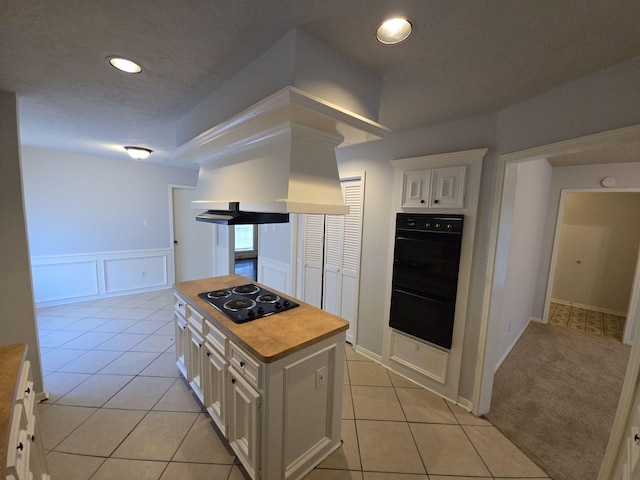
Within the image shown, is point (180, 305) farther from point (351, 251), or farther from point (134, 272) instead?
point (134, 272)

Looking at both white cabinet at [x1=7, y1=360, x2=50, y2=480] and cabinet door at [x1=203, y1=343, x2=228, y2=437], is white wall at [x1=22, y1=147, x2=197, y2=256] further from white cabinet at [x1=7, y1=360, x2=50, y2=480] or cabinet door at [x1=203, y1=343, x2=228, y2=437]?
cabinet door at [x1=203, y1=343, x2=228, y2=437]

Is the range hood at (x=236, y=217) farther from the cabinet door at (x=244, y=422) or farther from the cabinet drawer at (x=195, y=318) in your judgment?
the cabinet door at (x=244, y=422)

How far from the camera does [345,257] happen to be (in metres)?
3.08

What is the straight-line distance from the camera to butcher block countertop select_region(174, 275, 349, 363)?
1.33 meters

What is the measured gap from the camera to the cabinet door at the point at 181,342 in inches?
85.9

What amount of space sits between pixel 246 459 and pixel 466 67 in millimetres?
2534

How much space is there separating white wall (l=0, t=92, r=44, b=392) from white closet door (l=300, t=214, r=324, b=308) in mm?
2578

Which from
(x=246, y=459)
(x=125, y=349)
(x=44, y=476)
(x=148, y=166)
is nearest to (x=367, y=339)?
(x=246, y=459)

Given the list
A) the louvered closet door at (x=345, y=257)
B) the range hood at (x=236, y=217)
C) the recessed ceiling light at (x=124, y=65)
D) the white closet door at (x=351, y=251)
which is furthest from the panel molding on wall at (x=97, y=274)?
the recessed ceiling light at (x=124, y=65)

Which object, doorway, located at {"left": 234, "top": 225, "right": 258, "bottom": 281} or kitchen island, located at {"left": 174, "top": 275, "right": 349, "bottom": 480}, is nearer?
kitchen island, located at {"left": 174, "top": 275, "right": 349, "bottom": 480}

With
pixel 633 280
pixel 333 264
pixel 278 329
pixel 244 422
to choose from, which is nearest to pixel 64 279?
pixel 333 264

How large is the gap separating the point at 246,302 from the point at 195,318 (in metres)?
0.44

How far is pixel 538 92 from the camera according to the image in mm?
1576

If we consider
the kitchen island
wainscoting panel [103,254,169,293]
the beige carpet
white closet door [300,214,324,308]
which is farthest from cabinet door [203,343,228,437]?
wainscoting panel [103,254,169,293]
